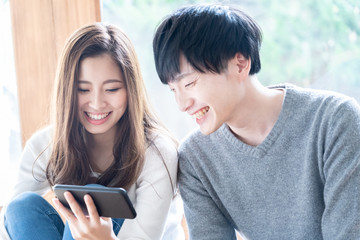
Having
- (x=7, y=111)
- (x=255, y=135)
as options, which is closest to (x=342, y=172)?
(x=255, y=135)

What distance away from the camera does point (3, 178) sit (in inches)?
113

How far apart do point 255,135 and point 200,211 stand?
294 mm

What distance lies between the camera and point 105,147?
1.76 meters

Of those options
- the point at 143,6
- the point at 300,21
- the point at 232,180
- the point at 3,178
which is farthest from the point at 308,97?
the point at 3,178

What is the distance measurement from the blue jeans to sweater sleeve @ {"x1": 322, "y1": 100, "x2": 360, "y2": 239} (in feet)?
2.14

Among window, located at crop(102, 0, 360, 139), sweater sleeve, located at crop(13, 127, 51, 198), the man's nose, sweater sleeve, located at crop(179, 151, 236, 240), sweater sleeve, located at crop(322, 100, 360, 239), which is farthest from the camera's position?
window, located at crop(102, 0, 360, 139)

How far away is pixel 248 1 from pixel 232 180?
3.64 ft

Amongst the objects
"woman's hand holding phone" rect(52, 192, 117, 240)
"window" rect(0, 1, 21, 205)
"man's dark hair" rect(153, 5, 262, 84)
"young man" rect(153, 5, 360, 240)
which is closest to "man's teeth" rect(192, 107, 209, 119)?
"young man" rect(153, 5, 360, 240)

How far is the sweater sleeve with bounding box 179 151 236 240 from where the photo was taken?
1.51m

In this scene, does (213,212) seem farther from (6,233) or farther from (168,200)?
(6,233)

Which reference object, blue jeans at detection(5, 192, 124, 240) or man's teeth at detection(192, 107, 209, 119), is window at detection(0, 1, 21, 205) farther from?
man's teeth at detection(192, 107, 209, 119)

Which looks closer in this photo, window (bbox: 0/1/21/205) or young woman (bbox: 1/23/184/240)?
young woman (bbox: 1/23/184/240)

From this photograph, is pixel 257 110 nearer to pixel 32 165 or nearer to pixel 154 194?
pixel 154 194

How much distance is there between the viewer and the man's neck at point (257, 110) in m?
1.45
